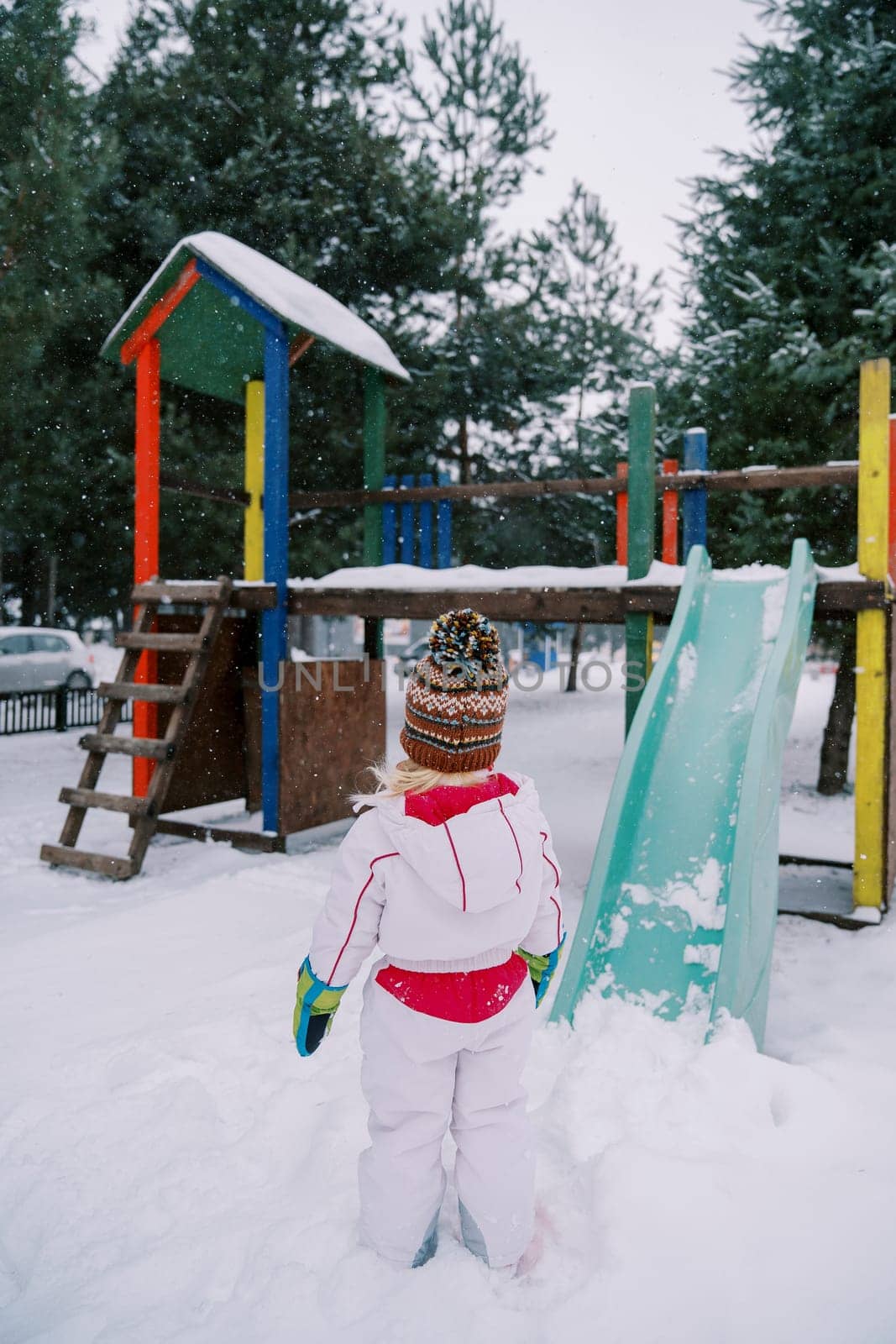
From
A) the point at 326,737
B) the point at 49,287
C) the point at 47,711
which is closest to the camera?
the point at 326,737

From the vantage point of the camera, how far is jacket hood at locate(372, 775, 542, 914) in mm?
1975

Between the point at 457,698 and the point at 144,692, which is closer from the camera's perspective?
the point at 457,698

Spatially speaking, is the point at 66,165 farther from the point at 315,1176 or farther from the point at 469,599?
the point at 315,1176

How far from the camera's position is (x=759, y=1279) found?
6.86 ft

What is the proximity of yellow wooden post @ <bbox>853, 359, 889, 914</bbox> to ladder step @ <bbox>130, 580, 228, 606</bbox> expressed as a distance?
4.03 metres

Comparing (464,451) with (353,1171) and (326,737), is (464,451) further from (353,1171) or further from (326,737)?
(353,1171)

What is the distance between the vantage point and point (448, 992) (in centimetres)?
205

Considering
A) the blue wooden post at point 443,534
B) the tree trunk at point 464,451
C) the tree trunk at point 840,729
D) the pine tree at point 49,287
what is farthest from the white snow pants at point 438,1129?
the tree trunk at point 464,451

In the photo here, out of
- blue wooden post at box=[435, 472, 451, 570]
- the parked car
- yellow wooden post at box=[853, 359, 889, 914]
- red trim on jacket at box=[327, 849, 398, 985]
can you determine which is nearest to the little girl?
red trim on jacket at box=[327, 849, 398, 985]

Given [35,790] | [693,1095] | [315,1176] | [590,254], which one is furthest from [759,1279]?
[590,254]

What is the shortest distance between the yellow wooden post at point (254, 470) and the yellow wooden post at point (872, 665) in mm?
4847

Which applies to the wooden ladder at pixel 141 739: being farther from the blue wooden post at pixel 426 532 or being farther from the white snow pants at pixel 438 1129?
the white snow pants at pixel 438 1129

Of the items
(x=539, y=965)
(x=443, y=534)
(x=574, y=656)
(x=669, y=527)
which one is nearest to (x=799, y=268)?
(x=669, y=527)

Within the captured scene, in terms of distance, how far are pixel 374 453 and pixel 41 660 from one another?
10.3m
